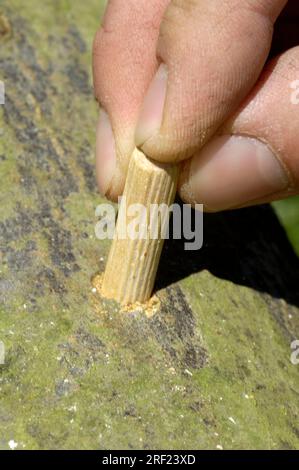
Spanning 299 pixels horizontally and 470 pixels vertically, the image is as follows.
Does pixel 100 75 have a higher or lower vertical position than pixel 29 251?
higher

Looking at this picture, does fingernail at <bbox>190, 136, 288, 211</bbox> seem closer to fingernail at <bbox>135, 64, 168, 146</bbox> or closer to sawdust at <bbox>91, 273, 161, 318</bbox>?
fingernail at <bbox>135, 64, 168, 146</bbox>

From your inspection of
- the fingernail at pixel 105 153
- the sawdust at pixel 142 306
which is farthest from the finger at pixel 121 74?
the sawdust at pixel 142 306

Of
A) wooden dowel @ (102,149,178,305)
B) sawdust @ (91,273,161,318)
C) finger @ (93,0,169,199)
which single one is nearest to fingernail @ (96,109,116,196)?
finger @ (93,0,169,199)

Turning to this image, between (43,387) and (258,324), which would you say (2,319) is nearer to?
(43,387)

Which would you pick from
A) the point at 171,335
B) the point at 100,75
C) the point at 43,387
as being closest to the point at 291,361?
the point at 171,335

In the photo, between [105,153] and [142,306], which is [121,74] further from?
[142,306]
